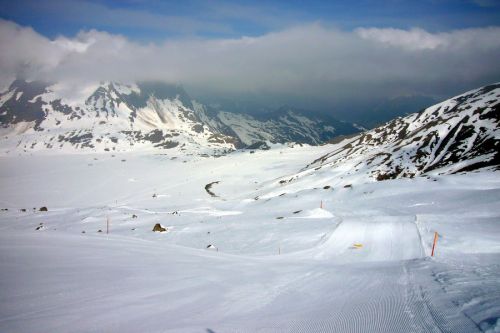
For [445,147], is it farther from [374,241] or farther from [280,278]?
[280,278]

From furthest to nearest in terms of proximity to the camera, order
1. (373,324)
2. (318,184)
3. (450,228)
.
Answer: (318,184) < (450,228) < (373,324)

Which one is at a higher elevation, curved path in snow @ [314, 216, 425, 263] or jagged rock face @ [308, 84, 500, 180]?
jagged rock face @ [308, 84, 500, 180]

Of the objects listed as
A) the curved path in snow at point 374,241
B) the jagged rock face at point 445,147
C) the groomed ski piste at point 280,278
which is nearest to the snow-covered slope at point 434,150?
the jagged rock face at point 445,147

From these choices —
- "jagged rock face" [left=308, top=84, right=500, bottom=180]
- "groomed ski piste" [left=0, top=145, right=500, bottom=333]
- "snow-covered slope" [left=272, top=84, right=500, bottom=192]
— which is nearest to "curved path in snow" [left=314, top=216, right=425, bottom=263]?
"groomed ski piste" [left=0, top=145, right=500, bottom=333]

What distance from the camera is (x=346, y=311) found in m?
9.62

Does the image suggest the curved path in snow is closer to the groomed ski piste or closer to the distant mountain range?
the groomed ski piste

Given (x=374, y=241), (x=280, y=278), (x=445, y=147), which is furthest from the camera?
(x=445, y=147)

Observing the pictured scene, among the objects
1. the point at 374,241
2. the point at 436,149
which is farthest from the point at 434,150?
the point at 374,241

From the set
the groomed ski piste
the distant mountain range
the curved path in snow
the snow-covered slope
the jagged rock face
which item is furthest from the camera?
the snow-covered slope

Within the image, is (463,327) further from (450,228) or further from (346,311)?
(450,228)

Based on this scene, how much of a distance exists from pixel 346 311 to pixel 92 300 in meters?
7.83

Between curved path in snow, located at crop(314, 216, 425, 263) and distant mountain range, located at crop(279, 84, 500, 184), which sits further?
distant mountain range, located at crop(279, 84, 500, 184)

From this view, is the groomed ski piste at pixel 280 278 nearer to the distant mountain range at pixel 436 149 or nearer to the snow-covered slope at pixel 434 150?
the snow-covered slope at pixel 434 150

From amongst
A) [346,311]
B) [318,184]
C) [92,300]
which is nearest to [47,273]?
[92,300]
